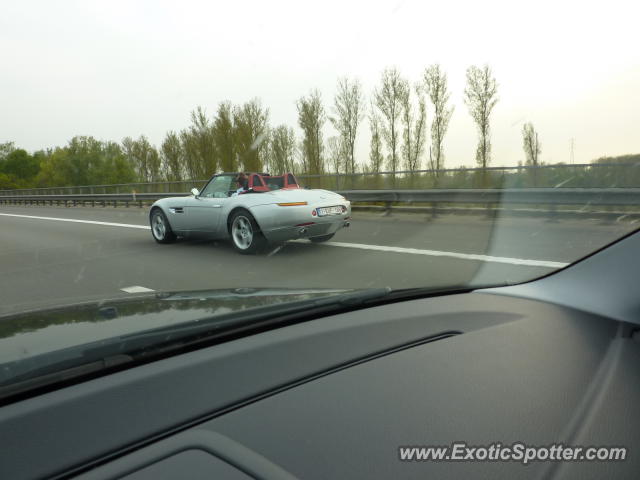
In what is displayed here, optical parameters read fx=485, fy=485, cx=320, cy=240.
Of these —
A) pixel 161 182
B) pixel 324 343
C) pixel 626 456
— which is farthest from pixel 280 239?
pixel 161 182

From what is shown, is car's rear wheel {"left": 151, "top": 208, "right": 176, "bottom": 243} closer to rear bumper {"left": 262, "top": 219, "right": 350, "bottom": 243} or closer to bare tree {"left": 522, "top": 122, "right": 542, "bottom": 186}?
rear bumper {"left": 262, "top": 219, "right": 350, "bottom": 243}

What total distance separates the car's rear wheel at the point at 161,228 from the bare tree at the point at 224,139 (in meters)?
4.22

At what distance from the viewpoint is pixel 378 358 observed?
165 cm

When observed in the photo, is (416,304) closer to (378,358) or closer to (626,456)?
(378,358)

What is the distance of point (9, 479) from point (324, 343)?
980mm

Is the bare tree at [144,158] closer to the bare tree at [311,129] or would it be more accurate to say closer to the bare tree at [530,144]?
the bare tree at [311,129]

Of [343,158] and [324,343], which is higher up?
[343,158]

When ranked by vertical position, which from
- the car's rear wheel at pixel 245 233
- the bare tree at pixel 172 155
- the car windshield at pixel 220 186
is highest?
the bare tree at pixel 172 155

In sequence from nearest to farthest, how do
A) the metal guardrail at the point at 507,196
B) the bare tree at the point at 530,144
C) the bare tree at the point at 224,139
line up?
the bare tree at the point at 530,144 < the metal guardrail at the point at 507,196 < the bare tree at the point at 224,139

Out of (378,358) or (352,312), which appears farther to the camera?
(352,312)

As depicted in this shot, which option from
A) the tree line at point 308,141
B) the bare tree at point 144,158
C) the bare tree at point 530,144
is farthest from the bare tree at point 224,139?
the bare tree at point 530,144

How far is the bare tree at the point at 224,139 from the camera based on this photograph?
13.5 meters

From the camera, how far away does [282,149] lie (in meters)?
11.4

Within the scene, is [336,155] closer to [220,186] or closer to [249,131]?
[249,131]
